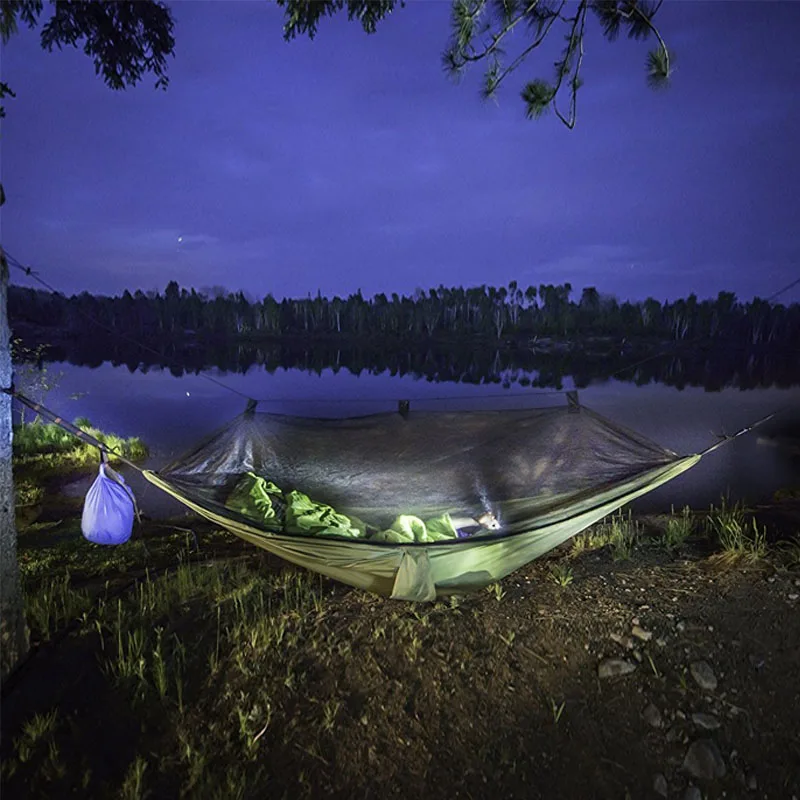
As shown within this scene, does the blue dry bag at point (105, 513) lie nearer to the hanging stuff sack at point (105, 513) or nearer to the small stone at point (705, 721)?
the hanging stuff sack at point (105, 513)

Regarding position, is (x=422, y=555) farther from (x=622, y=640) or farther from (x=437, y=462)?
(x=437, y=462)

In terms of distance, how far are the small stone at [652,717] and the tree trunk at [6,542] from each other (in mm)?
1947

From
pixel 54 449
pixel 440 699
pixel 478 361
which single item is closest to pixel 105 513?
pixel 440 699

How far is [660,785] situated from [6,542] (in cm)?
204

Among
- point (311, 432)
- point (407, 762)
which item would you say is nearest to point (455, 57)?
point (311, 432)

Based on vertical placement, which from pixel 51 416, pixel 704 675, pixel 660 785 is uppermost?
pixel 51 416

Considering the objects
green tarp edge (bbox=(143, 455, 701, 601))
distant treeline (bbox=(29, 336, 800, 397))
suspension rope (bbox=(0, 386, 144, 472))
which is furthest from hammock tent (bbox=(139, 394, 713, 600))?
distant treeline (bbox=(29, 336, 800, 397))

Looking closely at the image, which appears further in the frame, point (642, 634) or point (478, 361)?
point (478, 361)

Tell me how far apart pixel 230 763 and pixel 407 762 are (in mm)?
479

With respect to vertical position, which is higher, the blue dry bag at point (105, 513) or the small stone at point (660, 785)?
the blue dry bag at point (105, 513)

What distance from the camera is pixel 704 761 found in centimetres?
147

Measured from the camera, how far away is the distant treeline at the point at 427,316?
32625 mm

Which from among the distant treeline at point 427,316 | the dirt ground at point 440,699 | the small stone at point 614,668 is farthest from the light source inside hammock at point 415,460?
the distant treeline at point 427,316

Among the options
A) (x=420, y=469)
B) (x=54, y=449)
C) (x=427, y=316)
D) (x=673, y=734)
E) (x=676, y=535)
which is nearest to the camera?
(x=673, y=734)
